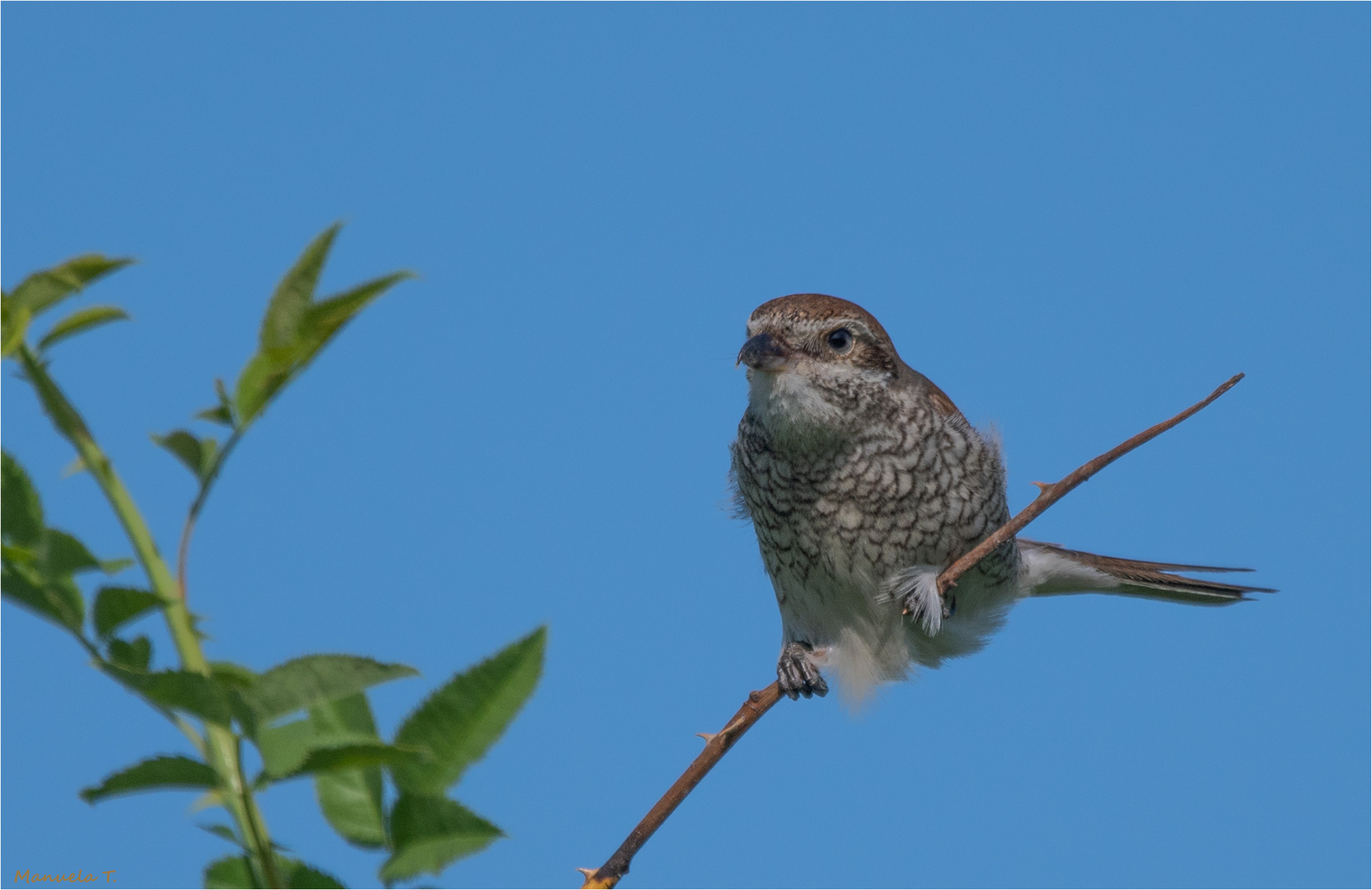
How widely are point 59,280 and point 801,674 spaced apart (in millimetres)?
4194

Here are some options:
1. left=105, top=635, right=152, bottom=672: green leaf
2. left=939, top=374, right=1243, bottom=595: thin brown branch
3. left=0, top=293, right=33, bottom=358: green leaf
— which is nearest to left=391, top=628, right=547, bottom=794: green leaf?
left=105, top=635, right=152, bottom=672: green leaf

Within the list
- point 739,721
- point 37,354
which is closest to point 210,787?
point 37,354

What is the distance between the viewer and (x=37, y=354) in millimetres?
1399

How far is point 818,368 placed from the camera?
462cm

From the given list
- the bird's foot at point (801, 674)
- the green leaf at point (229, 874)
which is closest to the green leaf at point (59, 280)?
the green leaf at point (229, 874)

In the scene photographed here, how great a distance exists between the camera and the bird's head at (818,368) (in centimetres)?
454

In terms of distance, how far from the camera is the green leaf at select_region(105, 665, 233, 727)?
116 centimetres

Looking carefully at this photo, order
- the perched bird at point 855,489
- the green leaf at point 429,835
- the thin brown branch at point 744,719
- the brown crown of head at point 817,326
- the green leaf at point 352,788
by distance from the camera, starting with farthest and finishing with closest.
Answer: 1. the perched bird at point 855,489
2. the brown crown of head at point 817,326
3. the thin brown branch at point 744,719
4. the green leaf at point 352,788
5. the green leaf at point 429,835

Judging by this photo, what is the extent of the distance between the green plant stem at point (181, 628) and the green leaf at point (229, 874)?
0.11 ft

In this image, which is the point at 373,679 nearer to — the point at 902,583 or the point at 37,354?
the point at 37,354

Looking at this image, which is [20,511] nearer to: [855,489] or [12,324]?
[12,324]

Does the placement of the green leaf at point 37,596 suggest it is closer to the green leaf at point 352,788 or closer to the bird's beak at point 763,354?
the green leaf at point 352,788

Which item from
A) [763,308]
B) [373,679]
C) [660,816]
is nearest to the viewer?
[373,679]

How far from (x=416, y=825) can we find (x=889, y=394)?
373 cm
